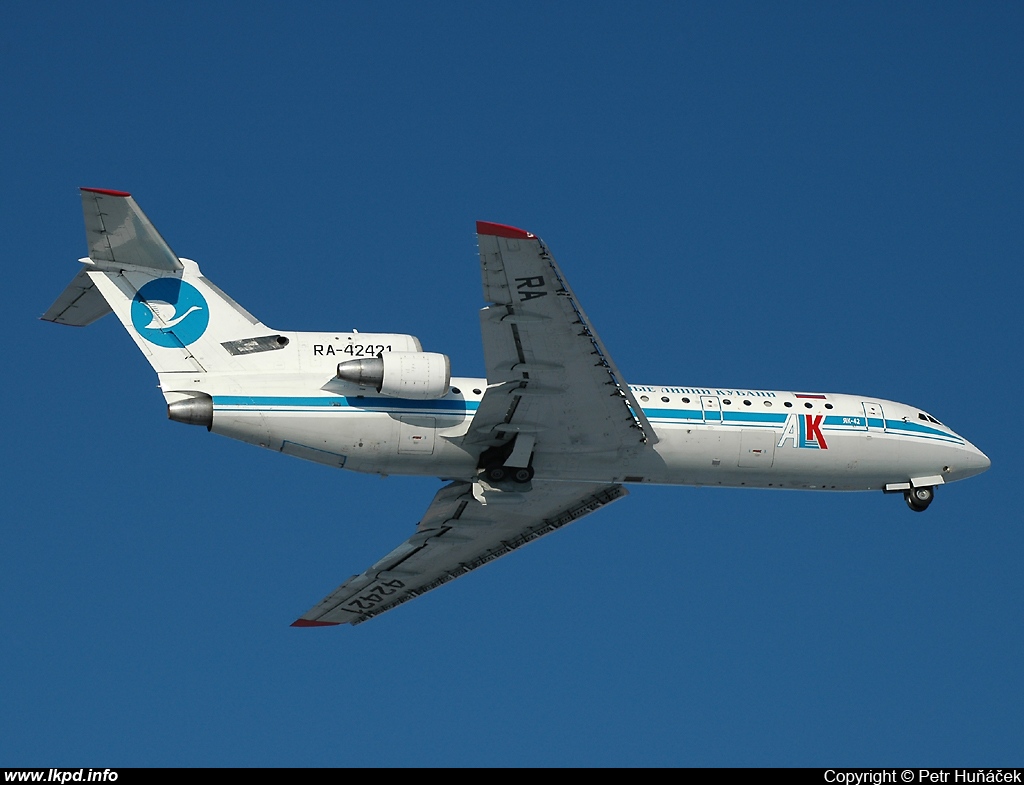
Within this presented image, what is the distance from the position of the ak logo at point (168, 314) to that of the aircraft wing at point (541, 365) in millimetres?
6822

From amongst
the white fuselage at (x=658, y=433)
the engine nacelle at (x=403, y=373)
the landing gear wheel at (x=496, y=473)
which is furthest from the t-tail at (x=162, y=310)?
the landing gear wheel at (x=496, y=473)

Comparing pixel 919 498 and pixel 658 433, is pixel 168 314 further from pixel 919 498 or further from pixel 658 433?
pixel 919 498

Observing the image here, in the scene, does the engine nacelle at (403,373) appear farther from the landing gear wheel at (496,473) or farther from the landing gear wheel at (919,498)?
the landing gear wheel at (919,498)

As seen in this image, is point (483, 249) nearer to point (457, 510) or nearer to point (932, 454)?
point (457, 510)

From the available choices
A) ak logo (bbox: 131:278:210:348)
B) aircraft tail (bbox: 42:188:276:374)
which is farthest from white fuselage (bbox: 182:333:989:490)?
ak logo (bbox: 131:278:210:348)

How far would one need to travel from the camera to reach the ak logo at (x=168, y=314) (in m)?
32.8

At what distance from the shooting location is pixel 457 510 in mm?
37938

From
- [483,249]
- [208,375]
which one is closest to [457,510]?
[208,375]

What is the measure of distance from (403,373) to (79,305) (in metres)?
7.73

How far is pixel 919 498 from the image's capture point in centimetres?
3794

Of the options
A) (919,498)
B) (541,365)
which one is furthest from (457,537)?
(919,498)
